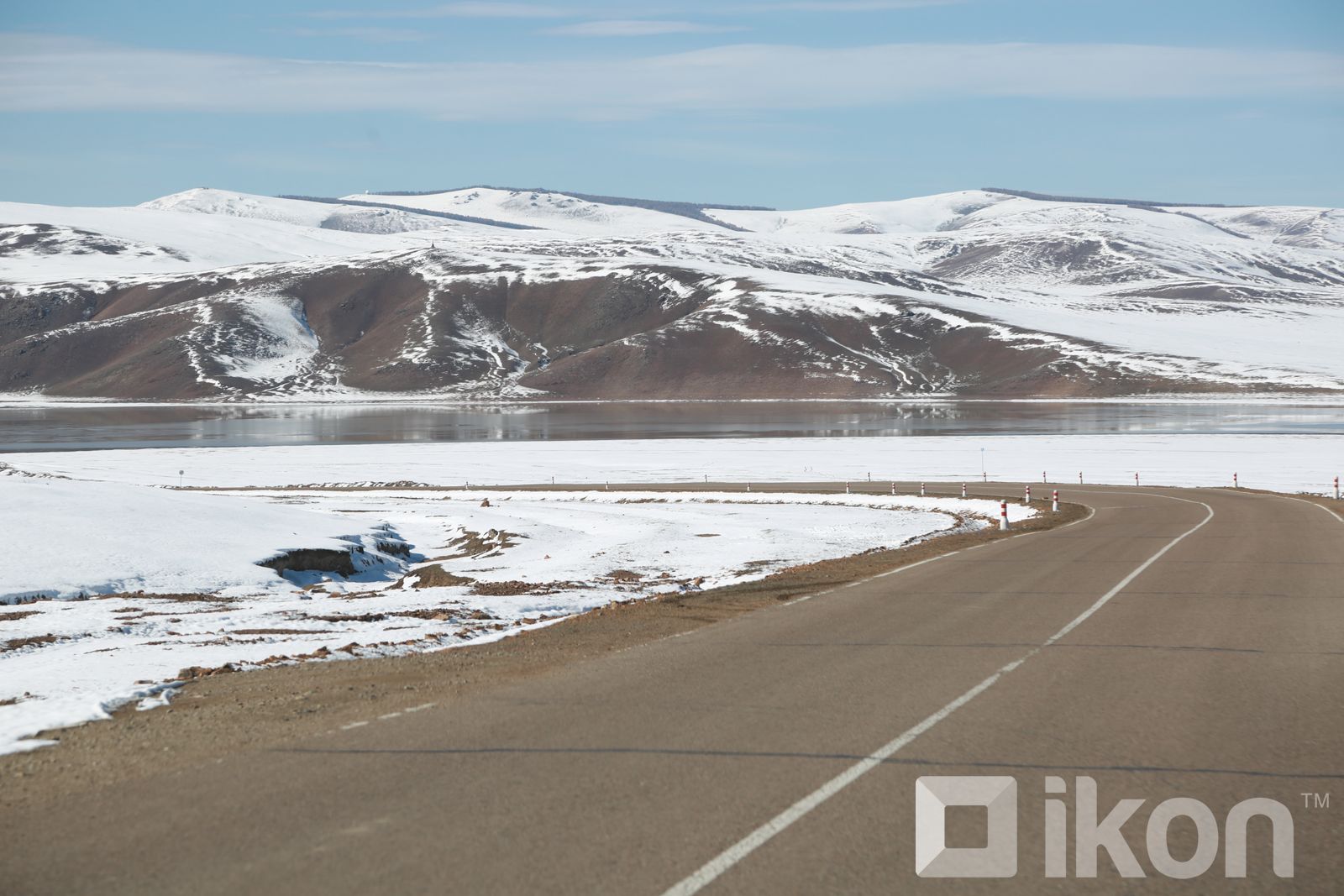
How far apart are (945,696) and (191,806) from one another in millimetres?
6043

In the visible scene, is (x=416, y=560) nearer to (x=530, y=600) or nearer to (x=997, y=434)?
(x=530, y=600)

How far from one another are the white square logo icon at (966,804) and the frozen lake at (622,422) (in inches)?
4042

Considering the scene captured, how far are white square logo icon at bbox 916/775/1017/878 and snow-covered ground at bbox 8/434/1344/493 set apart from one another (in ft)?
186

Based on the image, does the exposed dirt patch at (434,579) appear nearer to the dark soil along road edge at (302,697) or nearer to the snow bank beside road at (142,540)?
the snow bank beside road at (142,540)

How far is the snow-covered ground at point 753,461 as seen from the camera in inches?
2785

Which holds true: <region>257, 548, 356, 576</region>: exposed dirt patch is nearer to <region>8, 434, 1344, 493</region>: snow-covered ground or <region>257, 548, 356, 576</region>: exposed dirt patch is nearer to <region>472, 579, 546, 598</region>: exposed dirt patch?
<region>472, 579, 546, 598</region>: exposed dirt patch

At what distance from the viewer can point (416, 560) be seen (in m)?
33.9

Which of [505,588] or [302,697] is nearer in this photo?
[302,697]

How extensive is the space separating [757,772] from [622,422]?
13463 cm

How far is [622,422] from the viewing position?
143 metres

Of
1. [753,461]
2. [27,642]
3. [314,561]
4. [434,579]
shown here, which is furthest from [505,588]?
[753,461]

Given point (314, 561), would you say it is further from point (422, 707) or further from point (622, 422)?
point (622, 422)

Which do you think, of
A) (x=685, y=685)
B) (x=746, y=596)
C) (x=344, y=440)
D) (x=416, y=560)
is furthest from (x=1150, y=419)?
(x=685, y=685)

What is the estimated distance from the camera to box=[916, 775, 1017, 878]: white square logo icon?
668cm
